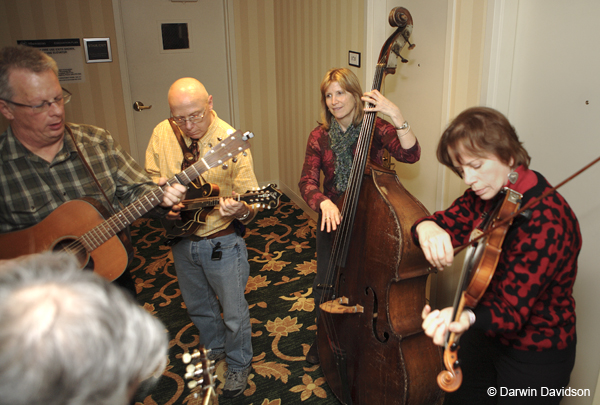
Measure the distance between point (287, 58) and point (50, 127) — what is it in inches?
122

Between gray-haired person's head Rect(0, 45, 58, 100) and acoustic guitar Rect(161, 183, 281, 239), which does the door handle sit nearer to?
acoustic guitar Rect(161, 183, 281, 239)

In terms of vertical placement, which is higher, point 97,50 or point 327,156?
point 97,50

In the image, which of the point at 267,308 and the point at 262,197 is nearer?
the point at 262,197

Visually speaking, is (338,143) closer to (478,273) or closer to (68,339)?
(478,273)

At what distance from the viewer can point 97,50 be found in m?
4.14

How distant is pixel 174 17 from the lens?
4348 millimetres

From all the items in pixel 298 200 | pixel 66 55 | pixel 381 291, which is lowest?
pixel 298 200

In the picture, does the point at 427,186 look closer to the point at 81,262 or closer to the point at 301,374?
the point at 301,374

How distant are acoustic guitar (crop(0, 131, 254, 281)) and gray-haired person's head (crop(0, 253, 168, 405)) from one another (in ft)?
3.79

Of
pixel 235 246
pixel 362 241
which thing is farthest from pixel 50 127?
pixel 362 241

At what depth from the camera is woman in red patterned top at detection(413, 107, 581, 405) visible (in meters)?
1.13

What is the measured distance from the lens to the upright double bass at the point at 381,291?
5.44 feet

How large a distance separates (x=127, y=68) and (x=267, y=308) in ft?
9.42

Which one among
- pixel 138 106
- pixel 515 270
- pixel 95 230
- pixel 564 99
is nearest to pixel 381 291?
pixel 515 270
